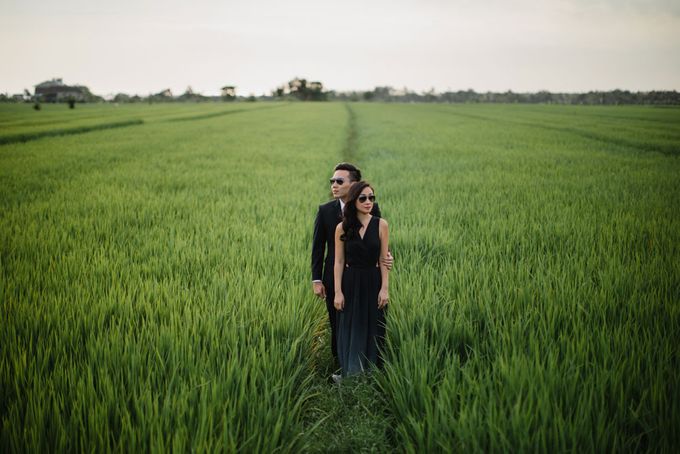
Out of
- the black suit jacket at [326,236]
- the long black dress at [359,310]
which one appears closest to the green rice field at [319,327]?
the long black dress at [359,310]

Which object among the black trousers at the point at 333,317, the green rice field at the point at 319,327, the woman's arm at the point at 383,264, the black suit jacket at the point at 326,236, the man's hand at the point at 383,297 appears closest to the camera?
the green rice field at the point at 319,327

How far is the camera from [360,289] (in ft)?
6.51

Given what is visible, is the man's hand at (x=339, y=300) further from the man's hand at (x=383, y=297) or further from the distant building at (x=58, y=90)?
the distant building at (x=58, y=90)

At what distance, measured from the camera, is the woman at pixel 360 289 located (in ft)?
6.23

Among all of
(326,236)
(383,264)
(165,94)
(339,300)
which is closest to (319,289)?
(339,300)

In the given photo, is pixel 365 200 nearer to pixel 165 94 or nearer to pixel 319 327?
pixel 319 327

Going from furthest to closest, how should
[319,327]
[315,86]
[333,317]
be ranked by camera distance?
[315,86], [319,327], [333,317]

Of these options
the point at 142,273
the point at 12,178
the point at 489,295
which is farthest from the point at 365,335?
the point at 12,178

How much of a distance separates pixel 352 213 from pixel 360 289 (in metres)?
0.45

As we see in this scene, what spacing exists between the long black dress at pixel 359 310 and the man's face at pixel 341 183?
21cm

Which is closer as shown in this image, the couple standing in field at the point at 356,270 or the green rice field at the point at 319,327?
the green rice field at the point at 319,327

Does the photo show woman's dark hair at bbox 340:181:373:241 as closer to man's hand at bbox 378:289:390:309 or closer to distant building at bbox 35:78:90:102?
man's hand at bbox 378:289:390:309

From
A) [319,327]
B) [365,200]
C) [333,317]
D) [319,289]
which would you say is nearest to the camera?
[365,200]

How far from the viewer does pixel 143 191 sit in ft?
20.2
